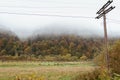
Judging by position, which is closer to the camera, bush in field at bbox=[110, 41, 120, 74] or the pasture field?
the pasture field

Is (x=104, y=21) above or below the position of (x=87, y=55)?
above

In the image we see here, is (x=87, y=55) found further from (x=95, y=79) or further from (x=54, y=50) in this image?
(x=95, y=79)

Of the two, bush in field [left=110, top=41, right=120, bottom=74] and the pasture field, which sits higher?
bush in field [left=110, top=41, right=120, bottom=74]

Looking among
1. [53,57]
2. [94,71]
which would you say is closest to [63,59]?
Result: [53,57]

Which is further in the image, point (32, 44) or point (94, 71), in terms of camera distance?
point (32, 44)

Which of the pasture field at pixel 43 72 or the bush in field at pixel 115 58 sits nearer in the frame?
the pasture field at pixel 43 72

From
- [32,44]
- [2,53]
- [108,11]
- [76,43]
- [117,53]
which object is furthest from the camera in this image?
[32,44]

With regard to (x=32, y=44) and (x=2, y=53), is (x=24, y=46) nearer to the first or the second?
(x=32, y=44)

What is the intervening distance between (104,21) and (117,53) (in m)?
12.9

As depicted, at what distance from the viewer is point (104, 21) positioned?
1297 inches

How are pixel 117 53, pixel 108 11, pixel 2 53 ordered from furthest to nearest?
pixel 2 53, pixel 117 53, pixel 108 11

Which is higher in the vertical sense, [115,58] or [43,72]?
[115,58]

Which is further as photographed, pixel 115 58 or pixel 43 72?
pixel 43 72

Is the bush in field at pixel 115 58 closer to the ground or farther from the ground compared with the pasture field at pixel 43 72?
farther from the ground
